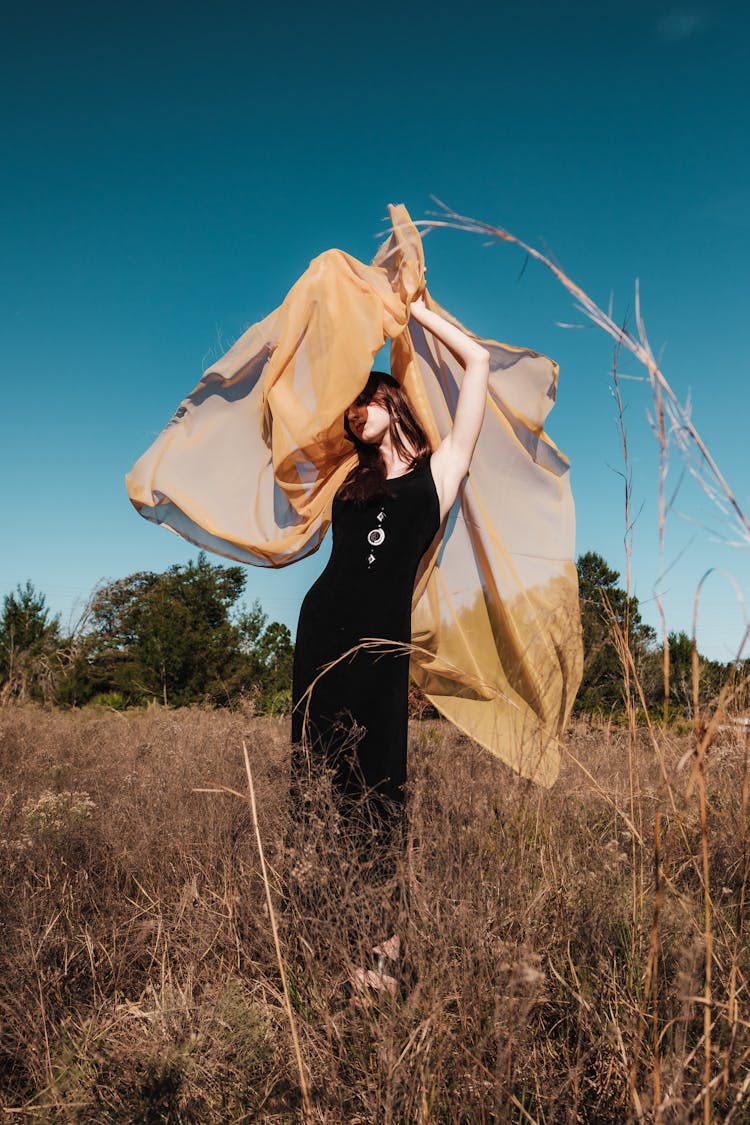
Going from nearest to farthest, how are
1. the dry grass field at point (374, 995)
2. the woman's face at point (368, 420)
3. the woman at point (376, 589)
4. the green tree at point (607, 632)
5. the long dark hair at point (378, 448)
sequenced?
the dry grass field at point (374, 995) → the green tree at point (607, 632) → the woman at point (376, 589) → the long dark hair at point (378, 448) → the woman's face at point (368, 420)

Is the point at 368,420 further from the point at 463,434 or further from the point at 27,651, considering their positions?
the point at 27,651

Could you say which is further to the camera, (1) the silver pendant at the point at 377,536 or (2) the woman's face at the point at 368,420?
(2) the woman's face at the point at 368,420

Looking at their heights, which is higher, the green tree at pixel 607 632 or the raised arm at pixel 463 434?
the raised arm at pixel 463 434

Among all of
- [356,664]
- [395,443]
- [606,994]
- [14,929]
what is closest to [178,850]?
[14,929]

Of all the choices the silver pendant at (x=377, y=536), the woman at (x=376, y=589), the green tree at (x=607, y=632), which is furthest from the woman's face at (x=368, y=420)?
the green tree at (x=607, y=632)

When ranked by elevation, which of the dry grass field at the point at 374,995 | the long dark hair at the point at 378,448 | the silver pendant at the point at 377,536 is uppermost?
the long dark hair at the point at 378,448

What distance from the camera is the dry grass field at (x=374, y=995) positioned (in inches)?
46.6

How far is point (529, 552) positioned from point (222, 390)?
1508mm

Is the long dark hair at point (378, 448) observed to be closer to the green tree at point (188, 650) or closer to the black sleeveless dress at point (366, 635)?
the black sleeveless dress at point (366, 635)

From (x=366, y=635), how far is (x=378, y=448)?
77cm

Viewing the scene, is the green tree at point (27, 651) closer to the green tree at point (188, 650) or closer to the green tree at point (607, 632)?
the green tree at point (188, 650)

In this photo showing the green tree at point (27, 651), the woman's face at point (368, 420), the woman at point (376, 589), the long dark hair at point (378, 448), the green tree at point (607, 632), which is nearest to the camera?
the green tree at point (607, 632)

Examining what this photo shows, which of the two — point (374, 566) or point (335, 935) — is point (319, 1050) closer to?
point (335, 935)

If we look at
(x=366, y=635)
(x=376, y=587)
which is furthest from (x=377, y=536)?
(x=366, y=635)
